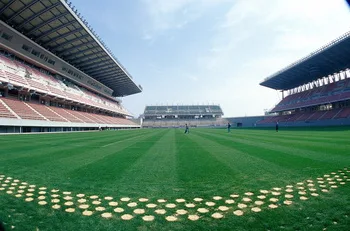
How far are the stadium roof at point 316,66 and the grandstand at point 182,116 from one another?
1408 inches

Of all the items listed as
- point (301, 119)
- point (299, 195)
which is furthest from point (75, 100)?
point (301, 119)

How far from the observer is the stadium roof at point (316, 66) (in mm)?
43641

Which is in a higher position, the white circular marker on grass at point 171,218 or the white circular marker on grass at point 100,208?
the white circular marker on grass at point 100,208

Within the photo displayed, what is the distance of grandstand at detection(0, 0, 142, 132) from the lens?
2897cm

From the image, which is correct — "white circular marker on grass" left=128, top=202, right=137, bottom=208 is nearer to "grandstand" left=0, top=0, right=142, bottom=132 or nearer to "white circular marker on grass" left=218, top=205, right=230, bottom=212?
"white circular marker on grass" left=218, top=205, right=230, bottom=212

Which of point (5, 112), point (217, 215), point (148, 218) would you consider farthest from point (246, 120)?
point (148, 218)

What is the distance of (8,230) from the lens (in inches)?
112

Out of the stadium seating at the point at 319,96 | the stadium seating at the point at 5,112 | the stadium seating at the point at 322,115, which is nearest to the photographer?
the stadium seating at the point at 5,112

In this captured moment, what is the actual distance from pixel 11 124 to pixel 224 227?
31008mm

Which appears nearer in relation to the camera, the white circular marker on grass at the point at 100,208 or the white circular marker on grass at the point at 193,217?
the white circular marker on grass at the point at 193,217

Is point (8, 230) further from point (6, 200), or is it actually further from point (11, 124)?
point (11, 124)

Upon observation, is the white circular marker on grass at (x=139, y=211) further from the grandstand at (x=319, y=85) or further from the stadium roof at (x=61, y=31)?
the grandstand at (x=319, y=85)

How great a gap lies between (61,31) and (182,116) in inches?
3110

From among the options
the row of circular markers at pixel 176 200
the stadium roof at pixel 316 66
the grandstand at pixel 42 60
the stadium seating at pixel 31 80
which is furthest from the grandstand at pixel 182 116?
the row of circular markers at pixel 176 200
